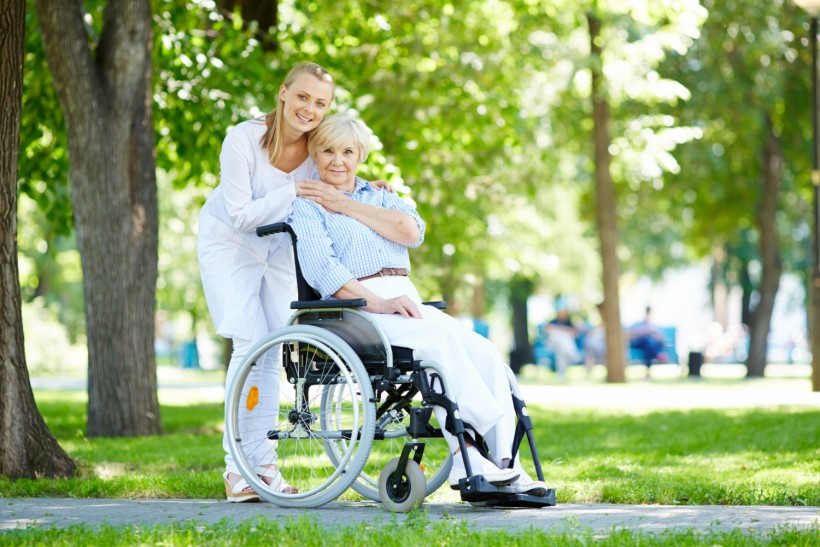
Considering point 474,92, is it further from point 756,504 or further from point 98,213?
point 756,504

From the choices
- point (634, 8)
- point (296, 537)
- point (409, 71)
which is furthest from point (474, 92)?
point (296, 537)

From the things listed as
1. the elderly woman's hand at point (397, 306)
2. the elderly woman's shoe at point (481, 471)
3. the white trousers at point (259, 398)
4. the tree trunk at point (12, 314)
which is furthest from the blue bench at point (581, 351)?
the elderly woman's shoe at point (481, 471)

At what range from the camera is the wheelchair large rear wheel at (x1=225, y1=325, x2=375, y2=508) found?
16.7ft

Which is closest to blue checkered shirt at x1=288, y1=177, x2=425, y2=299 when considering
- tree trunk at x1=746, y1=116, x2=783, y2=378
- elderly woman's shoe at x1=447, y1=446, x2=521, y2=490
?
elderly woman's shoe at x1=447, y1=446, x2=521, y2=490

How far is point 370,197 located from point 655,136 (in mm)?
13030

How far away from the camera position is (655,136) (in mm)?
18141

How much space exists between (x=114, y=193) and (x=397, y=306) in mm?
5042

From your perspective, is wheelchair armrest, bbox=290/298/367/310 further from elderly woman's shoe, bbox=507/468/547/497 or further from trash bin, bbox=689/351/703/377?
trash bin, bbox=689/351/703/377

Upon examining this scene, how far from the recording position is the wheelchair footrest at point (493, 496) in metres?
4.91

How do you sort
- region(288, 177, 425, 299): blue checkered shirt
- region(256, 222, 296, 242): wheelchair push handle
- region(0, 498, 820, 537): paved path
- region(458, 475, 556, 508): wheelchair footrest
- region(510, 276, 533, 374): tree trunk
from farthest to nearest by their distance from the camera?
region(510, 276, 533, 374): tree trunk < region(256, 222, 296, 242): wheelchair push handle < region(288, 177, 425, 299): blue checkered shirt < region(458, 475, 556, 508): wheelchair footrest < region(0, 498, 820, 537): paved path

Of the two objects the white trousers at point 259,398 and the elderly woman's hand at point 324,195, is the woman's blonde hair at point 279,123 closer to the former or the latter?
the elderly woman's hand at point 324,195

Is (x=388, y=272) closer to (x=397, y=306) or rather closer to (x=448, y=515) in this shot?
(x=397, y=306)

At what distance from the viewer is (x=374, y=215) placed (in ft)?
18.4

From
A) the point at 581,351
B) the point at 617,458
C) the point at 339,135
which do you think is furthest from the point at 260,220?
the point at 581,351
